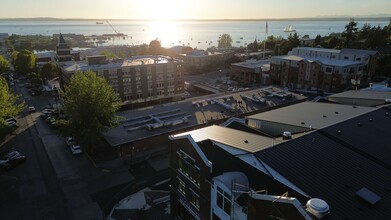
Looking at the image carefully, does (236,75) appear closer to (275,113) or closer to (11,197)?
(275,113)

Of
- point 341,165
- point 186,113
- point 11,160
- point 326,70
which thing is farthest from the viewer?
point 326,70

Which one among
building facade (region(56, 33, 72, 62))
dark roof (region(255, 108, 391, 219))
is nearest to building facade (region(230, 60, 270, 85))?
building facade (region(56, 33, 72, 62))

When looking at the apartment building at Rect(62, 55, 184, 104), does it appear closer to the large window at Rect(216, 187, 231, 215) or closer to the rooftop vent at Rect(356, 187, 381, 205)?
the large window at Rect(216, 187, 231, 215)

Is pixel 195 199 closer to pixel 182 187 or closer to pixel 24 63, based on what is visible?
pixel 182 187

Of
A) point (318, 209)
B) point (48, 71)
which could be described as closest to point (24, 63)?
point (48, 71)

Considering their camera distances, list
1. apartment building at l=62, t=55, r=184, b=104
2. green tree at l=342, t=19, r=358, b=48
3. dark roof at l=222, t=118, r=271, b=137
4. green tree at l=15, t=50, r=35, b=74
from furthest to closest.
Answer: green tree at l=342, t=19, r=358, b=48 → green tree at l=15, t=50, r=35, b=74 → apartment building at l=62, t=55, r=184, b=104 → dark roof at l=222, t=118, r=271, b=137

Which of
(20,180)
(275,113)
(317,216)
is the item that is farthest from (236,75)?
(317,216)
